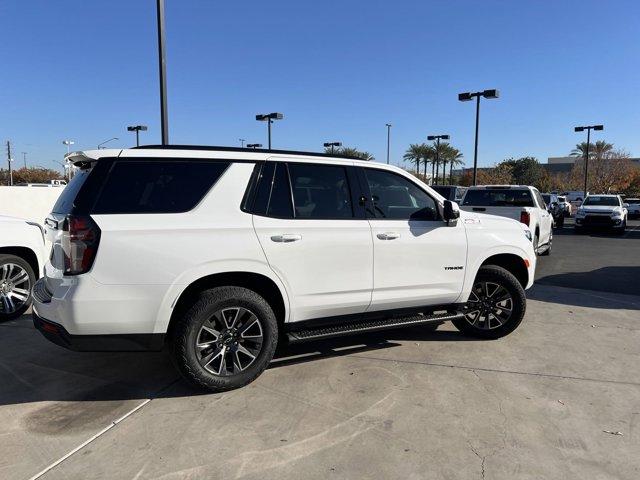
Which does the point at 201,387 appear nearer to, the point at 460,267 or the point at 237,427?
the point at 237,427

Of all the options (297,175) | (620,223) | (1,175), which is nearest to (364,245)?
(297,175)

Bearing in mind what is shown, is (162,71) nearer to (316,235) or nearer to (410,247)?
(316,235)

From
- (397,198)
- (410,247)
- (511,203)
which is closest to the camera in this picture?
(410,247)

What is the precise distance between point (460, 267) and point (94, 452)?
354 centimetres

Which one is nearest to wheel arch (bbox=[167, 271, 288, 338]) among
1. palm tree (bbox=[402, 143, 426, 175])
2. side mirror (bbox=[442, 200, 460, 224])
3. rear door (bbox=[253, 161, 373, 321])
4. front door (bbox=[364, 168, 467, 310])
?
rear door (bbox=[253, 161, 373, 321])

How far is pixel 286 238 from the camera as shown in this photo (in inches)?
156

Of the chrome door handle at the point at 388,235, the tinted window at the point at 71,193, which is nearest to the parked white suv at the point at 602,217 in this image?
the chrome door handle at the point at 388,235

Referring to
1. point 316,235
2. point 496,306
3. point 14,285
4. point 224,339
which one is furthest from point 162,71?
point 496,306

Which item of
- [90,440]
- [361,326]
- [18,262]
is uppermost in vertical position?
[18,262]

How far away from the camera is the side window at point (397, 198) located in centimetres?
457

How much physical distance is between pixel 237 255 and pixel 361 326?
1367 millimetres

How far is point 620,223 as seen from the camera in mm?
19188

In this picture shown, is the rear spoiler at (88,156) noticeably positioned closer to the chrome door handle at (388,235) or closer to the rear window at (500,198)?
the chrome door handle at (388,235)

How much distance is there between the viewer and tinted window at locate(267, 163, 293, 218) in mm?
4035
